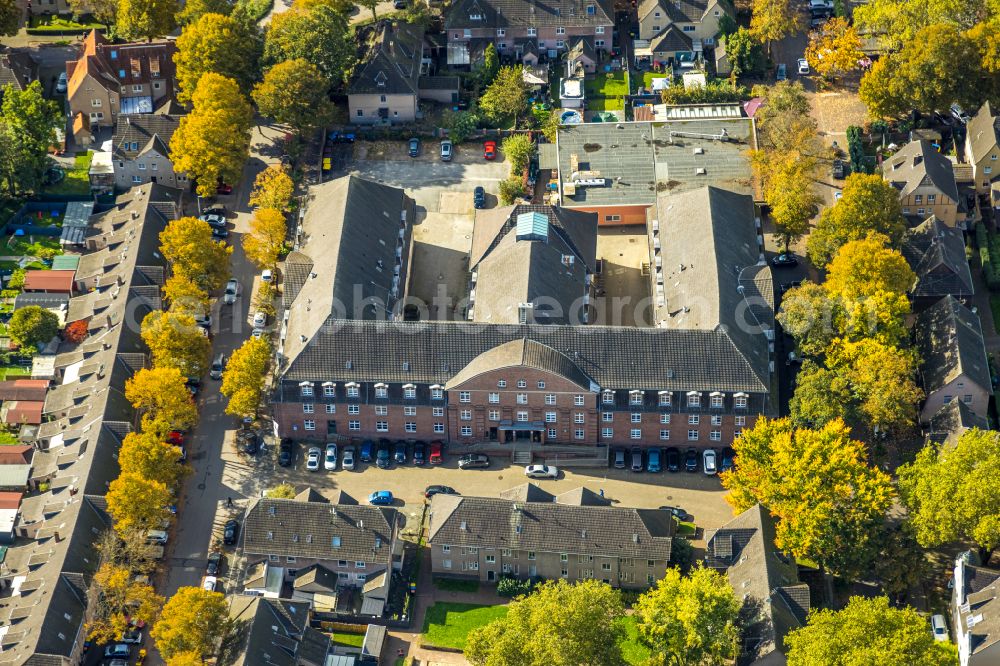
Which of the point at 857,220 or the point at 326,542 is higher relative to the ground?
the point at 857,220

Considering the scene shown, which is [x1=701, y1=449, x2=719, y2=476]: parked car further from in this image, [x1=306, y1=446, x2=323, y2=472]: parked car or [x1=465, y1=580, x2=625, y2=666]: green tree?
[x1=306, y1=446, x2=323, y2=472]: parked car

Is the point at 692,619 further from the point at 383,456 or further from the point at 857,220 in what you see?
the point at 857,220

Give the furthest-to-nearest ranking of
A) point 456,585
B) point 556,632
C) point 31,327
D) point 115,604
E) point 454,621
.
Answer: point 31,327 < point 456,585 < point 454,621 < point 115,604 < point 556,632

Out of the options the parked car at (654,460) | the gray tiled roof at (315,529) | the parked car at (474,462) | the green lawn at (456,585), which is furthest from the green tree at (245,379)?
the parked car at (654,460)

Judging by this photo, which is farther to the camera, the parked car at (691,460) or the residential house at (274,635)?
the parked car at (691,460)

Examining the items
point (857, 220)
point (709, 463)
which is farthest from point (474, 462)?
point (857, 220)

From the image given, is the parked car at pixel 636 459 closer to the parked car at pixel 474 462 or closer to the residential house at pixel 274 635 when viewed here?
the parked car at pixel 474 462
